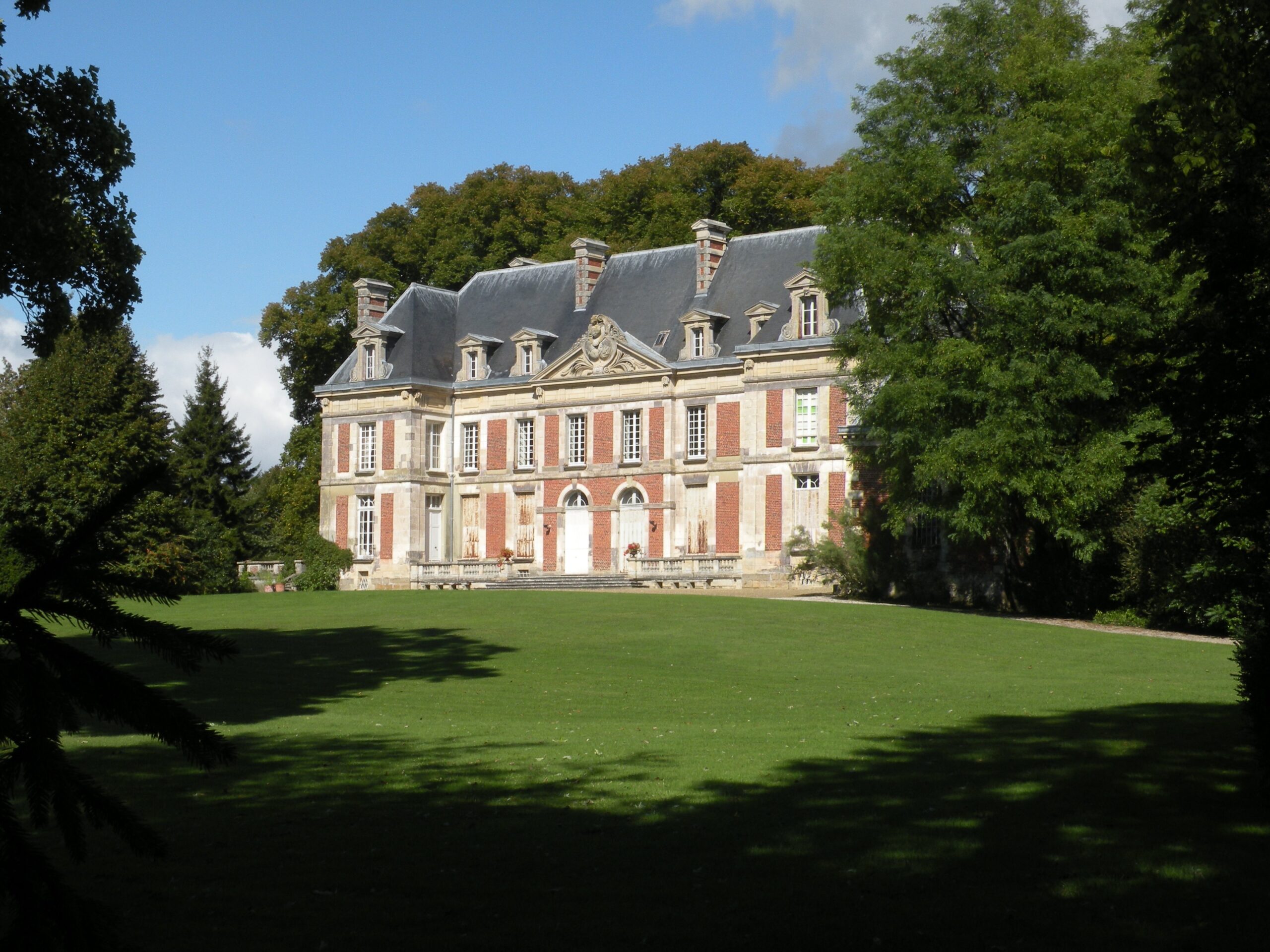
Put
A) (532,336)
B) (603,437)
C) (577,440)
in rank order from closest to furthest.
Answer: (603,437)
(577,440)
(532,336)

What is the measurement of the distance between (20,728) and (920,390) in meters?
24.9

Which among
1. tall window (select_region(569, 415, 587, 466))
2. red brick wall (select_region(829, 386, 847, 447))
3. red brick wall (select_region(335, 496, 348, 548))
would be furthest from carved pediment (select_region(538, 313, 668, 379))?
red brick wall (select_region(335, 496, 348, 548))

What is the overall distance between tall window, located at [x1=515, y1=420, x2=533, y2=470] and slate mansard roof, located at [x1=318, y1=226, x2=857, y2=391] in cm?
184

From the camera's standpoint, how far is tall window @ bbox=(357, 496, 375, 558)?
1796 inches

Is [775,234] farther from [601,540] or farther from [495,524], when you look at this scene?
[495,524]

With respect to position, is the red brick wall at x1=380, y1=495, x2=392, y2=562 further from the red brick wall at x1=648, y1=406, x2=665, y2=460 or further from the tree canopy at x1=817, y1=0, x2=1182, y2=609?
the tree canopy at x1=817, y1=0, x2=1182, y2=609

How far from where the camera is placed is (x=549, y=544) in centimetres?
4397

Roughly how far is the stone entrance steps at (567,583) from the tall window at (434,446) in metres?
5.65

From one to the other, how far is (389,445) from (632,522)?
29.4 feet

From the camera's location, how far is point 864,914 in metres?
5.74

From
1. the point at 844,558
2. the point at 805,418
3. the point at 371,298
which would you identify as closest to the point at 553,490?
the point at 805,418

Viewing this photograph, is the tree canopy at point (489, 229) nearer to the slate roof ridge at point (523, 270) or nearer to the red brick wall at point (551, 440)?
the slate roof ridge at point (523, 270)

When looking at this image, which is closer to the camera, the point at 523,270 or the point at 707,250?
the point at 707,250

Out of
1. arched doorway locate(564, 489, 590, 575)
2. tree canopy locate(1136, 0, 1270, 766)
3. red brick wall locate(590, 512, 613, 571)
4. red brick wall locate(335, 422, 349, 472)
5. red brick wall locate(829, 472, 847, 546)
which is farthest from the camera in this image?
red brick wall locate(335, 422, 349, 472)
